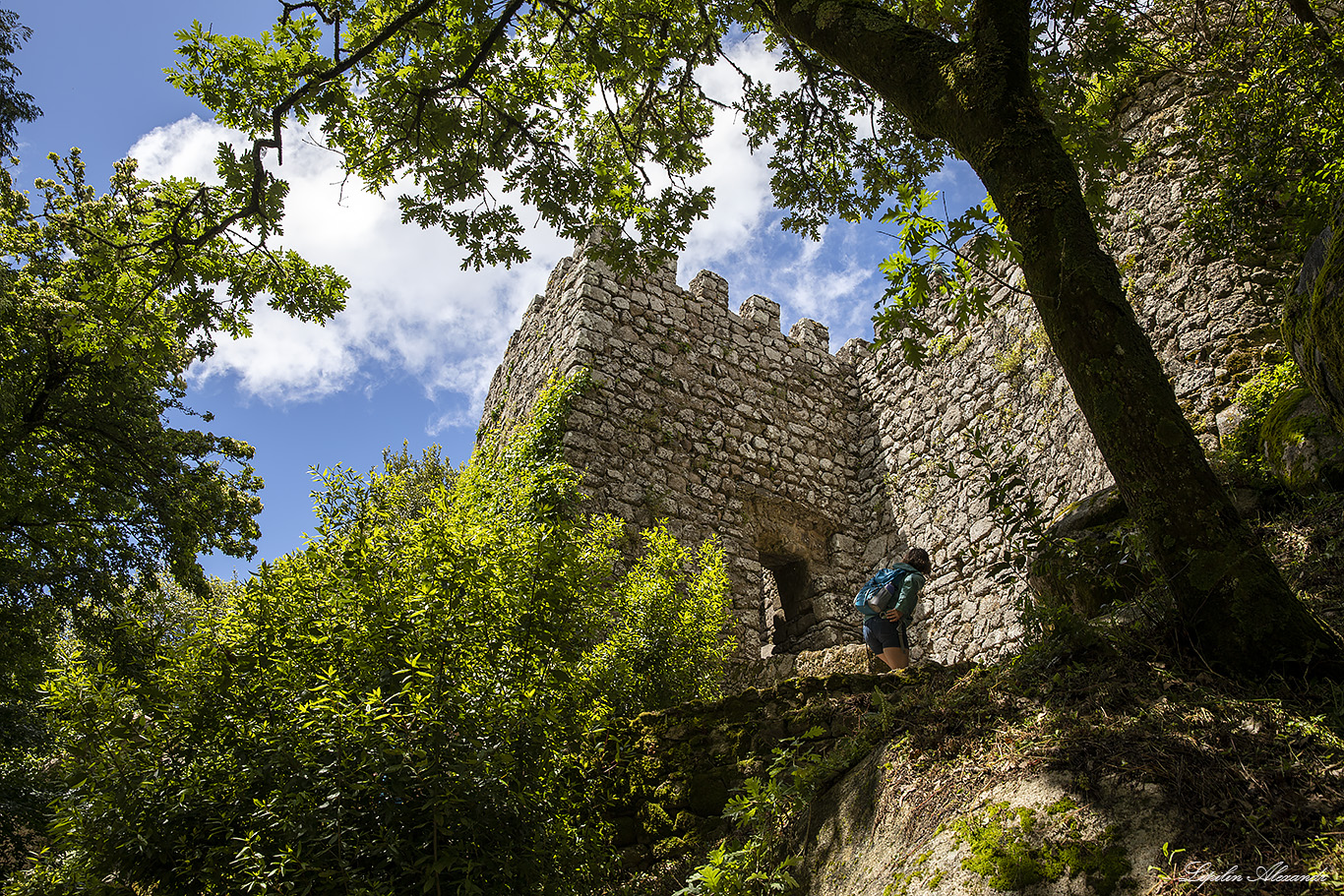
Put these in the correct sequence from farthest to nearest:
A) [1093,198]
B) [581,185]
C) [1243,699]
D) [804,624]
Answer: [804,624] → [581,185] → [1093,198] → [1243,699]

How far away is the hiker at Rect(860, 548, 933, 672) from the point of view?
5125mm

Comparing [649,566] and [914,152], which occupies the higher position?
[914,152]

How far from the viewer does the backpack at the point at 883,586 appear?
17.3 feet

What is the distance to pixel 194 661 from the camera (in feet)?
8.46

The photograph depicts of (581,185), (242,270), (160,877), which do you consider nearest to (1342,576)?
(160,877)

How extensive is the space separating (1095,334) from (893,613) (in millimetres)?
2955

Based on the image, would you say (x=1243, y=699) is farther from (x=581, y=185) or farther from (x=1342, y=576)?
(x=581, y=185)

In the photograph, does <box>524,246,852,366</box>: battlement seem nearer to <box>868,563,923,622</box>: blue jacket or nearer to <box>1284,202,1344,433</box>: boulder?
<box>868,563,923,622</box>: blue jacket

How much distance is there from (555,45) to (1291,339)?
15.8 ft

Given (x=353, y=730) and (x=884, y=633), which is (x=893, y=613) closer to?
(x=884, y=633)

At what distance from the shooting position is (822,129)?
550 cm

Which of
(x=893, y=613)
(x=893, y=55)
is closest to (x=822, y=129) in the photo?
(x=893, y=55)

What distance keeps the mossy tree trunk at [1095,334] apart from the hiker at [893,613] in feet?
8.97

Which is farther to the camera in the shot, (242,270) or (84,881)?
(242,270)
